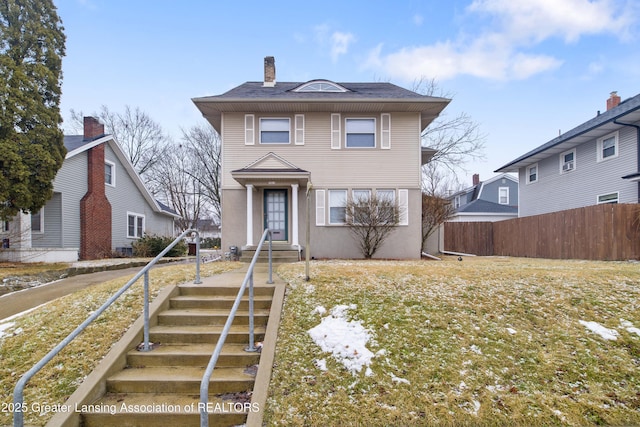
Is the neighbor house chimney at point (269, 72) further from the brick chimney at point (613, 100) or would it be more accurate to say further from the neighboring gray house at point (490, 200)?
the brick chimney at point (613, 100)

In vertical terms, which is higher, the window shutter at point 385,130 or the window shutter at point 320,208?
the window shutter at point 385,130

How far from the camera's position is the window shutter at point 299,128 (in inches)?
496

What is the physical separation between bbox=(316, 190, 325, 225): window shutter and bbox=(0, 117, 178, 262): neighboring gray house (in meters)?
9.90

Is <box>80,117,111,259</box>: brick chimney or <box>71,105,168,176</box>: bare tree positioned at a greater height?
<box>71,105,168,176</box>: bare tree

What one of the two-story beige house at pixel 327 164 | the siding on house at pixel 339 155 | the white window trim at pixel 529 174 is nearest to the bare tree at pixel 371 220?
the two-story beige house at pixel 327 164

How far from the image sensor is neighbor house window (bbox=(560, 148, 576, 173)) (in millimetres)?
16453

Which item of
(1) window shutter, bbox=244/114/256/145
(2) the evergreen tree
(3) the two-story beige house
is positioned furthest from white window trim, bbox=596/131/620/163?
(2) the evergreen tree

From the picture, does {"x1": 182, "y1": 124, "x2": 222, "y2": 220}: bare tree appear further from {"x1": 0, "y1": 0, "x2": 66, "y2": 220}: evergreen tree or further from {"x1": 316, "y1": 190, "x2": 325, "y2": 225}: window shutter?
{"x1": 316, "y1": 190, "x2": 325, "y2": 225}: window shutter

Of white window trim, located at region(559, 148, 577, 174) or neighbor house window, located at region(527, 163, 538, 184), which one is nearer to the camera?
white window trim, located at region(559, 148, 577, 174)

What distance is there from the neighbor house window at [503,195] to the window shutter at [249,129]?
81.0 ft

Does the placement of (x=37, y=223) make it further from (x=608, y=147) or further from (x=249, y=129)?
(x=608, y=147)

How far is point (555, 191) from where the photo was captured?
17.6m

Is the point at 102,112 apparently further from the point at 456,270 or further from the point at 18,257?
the point at 456,270

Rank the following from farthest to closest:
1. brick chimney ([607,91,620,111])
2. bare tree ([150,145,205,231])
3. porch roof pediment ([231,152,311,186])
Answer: bare tree ([150,145,205,231]), brick chimney ([607,91,620,111]), porch roof pediment ([231,152,311,186])
